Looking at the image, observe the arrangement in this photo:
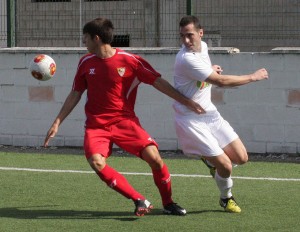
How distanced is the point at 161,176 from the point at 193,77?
3.32ft

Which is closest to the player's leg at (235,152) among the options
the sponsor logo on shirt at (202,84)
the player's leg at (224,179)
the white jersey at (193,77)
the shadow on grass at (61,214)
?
the player's leg at (224,179)

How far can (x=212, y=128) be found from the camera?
9.68 m

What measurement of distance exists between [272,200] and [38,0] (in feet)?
30.7

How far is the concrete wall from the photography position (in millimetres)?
14234

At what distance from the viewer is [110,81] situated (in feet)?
31.2

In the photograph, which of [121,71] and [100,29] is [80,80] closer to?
[121,71]

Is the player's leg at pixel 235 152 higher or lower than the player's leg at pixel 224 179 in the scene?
higher

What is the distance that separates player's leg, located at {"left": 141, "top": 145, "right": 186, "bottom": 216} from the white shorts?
1.08 feet

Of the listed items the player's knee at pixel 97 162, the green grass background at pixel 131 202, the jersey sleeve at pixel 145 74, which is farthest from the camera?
the jersey sleeve at pixel 145 74

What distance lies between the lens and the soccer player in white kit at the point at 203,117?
30.7 ft

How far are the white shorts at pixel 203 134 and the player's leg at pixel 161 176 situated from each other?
0.33 metres

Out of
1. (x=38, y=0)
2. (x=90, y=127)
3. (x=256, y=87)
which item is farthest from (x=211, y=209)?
(x=38, y=0)

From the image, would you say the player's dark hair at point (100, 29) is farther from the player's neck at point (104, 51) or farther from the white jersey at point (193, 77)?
the white jersey at point (193, 77)

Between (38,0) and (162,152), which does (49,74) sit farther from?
(38,0)
